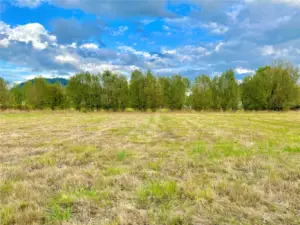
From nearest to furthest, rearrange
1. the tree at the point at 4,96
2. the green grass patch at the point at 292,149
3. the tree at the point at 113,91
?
1. the green grass patch at the point at 292,149
2. the tree at the point at 4,96
3. the tree at the point at 113,91

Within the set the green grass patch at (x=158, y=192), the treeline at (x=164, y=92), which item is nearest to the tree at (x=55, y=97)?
the treeline at (x=164, y=92)

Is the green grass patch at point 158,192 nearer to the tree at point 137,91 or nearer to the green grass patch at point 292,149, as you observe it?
the green grass patch at point 292,149

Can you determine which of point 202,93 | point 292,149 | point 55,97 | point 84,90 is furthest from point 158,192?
point 55,97

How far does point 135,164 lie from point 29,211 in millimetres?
2578

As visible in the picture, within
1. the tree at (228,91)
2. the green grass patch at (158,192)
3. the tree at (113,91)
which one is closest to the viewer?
the green grass patch at (158,192)

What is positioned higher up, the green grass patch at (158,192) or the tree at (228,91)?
the tree at (228,91)

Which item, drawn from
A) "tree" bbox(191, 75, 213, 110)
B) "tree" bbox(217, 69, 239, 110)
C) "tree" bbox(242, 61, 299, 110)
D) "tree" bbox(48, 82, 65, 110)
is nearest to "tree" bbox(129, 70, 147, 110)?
"tree" bbox(191, 75, 213, 110)

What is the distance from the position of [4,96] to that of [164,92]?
1264 inches

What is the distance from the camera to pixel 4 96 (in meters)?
38.6

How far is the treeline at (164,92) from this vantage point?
38.4 m

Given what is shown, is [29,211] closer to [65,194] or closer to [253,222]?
[65,194]

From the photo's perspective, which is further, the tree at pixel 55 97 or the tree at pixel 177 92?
the tree at pixel 177 92

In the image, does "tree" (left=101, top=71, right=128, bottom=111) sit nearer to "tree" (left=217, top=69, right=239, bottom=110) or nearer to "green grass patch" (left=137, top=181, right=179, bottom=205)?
"tree" (left=217, top=69, right=239, bottom=110)

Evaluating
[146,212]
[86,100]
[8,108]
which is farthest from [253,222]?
[8,108]
